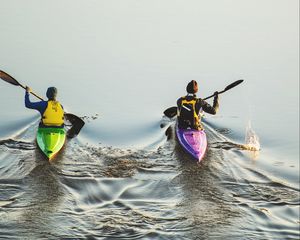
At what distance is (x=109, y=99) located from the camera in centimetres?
1944

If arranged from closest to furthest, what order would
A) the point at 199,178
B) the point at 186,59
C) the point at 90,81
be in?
the point at 199,178, the point at 90,81, the point at 186,59

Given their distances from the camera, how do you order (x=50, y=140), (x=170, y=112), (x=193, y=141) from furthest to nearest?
(x=170, y=112), (x=193, y=141), (x=50, y=140)

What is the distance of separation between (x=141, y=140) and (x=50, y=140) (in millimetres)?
2980

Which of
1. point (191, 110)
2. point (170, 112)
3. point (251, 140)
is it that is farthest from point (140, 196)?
point (170, 112)

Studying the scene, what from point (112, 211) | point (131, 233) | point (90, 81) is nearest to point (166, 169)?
point (112, 211)

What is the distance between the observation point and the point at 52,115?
13523 mm

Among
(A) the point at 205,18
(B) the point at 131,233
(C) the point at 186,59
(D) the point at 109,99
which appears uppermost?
(A) the point at 205,18

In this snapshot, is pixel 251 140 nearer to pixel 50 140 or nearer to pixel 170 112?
pixel 170 112

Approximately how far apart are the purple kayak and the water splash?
1599 mm

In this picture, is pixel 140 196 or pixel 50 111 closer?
pixel 140 196

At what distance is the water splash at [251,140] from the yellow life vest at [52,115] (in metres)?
5.29

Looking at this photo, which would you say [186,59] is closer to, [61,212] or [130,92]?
[130,92]

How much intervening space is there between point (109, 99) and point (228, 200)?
9862 mm

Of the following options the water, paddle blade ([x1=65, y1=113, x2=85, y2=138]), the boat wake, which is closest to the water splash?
the water
